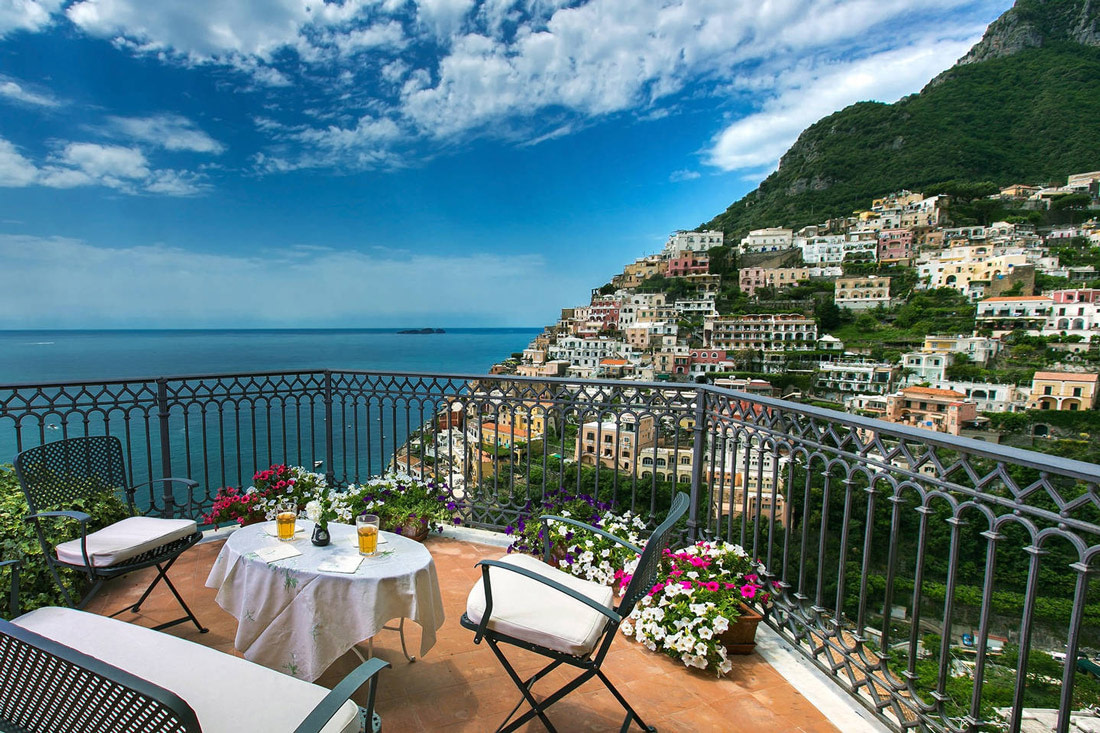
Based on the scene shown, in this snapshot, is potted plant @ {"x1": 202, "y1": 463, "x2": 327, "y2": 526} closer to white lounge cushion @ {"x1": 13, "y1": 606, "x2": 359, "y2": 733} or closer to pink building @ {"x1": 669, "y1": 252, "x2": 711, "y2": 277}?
white lounge cushion @ {"x1": 13, "y1": 606, "x2": 359, "y2": 733}

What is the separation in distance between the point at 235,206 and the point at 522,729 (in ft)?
136

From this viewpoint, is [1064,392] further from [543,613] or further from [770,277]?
[543,613]

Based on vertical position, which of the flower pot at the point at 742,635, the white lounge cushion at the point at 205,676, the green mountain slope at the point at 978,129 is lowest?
the flower pot at the point at 742,635

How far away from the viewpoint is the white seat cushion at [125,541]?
8.00 ft

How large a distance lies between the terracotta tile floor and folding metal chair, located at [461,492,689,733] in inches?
6.8

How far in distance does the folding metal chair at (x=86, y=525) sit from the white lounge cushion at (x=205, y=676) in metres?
0.81

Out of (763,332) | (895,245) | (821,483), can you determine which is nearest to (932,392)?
(763,332)

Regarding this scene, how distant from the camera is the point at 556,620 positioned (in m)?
1.96

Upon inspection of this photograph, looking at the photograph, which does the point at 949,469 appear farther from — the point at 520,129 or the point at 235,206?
the point at 235,206

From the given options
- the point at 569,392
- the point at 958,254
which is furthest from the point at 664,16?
the point at 958,254

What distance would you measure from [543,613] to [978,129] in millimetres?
97792

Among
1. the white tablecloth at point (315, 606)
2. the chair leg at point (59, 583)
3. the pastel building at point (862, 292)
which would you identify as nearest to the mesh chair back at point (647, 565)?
the white tablecloth at point (315, 606)

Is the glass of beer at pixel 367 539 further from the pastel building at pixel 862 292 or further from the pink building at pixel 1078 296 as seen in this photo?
the pastel building at pixel 862 292

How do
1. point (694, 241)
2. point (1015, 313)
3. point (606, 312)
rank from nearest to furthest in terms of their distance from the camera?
point (1015, 313), point (606, 312), point (694, 241)
